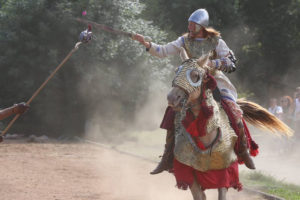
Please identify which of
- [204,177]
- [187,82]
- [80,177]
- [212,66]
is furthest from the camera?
[80,177]

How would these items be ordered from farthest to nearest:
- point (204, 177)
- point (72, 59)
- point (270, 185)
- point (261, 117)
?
point (72, 59), point (270, 185), point (261, 117), point (204, 177)

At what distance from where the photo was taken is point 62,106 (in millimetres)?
19297

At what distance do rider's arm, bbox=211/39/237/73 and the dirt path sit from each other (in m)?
2.92

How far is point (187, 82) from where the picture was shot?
505 cm

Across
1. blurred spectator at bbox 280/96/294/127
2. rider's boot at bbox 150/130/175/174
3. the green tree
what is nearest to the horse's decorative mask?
rider's boot at bbox 150/130/175/174

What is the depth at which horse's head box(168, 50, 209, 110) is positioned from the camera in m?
4.93

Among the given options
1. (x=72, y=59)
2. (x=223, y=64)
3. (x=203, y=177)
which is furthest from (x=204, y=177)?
(x=72, y=59)

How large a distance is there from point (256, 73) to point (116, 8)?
9.68m

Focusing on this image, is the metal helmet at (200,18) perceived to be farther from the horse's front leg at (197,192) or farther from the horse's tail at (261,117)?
the horse's front leg at (197,192)

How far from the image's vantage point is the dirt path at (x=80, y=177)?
8.30 metres

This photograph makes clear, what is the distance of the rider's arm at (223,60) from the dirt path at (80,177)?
2923 mm

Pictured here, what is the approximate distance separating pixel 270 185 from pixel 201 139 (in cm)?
408

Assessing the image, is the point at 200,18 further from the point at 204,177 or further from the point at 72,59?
the point at 72,59

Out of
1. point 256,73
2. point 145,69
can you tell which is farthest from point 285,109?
point 256,73
